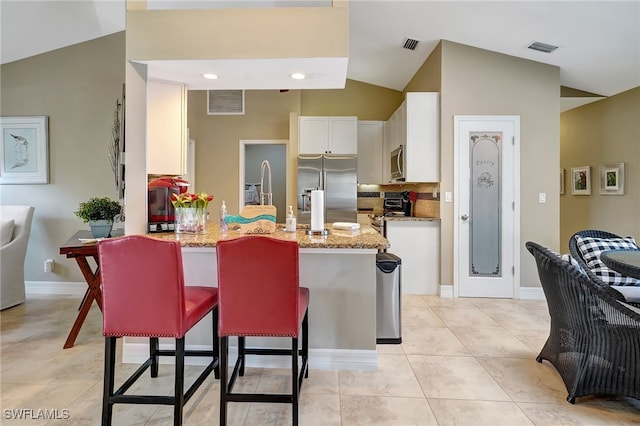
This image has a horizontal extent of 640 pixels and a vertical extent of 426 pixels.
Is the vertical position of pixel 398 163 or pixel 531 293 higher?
pixel 398 163

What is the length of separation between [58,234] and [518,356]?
16.7 ft

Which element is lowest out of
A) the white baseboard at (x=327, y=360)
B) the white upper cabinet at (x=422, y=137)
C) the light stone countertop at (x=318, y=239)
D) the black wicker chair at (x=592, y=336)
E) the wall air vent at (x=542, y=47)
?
the white baseboard at (x=327, y=360)

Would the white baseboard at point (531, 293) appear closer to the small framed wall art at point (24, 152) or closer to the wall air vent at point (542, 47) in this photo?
the wall air vent at point (542, 47)

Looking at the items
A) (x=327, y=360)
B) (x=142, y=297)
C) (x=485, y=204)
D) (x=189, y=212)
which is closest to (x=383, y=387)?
(x=327, y=360)

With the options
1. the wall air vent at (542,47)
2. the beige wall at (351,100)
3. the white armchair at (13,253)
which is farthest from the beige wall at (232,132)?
the wall air vent at (542,47)

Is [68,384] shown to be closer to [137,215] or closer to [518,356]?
[137,215]

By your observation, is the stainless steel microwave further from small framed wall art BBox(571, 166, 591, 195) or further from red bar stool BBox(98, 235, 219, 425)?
red bar stool BBox(98, 235, 219, 425)

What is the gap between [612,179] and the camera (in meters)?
4.39

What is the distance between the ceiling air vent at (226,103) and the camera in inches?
215

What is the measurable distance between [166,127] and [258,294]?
1759 millimetres

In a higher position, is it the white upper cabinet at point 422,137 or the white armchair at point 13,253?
the white upper cabinet at point 422,137

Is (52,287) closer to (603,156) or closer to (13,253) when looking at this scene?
Result: (13,253)

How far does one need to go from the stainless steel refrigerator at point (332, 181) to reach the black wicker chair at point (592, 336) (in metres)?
3.18

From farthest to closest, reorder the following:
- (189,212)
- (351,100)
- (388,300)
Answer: (351,100) → (388,300) → (189,212)
